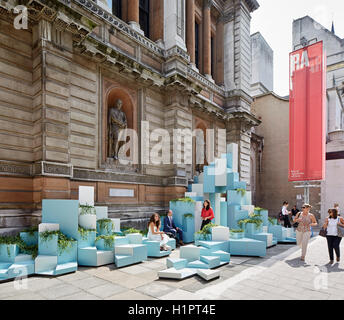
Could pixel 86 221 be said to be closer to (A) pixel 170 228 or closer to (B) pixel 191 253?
(B) pixel 191 253

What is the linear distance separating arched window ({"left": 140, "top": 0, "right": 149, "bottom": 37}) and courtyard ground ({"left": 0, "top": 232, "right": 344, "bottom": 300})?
41.1ft

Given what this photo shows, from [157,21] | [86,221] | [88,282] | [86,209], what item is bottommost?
A: [88,282]

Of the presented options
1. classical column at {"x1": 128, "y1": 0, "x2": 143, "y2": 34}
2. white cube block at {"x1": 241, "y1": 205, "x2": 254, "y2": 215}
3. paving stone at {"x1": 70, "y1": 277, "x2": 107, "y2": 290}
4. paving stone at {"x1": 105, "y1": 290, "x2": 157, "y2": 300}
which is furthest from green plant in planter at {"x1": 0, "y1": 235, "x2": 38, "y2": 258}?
classical column at {"x1": 128, "y1": 0, "x2": 143, "y2": 34}

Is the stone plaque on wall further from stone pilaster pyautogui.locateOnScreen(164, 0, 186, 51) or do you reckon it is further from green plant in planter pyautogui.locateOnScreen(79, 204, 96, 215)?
stone pilaster pyautogui.locateOnScreen(164, 0, 186, 51)

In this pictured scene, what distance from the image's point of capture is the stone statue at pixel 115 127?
38.5ft

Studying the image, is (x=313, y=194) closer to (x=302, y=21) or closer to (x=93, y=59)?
(x=93, y=59)

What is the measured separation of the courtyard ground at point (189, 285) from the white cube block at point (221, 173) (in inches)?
191

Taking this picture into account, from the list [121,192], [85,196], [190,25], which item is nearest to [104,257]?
[85,196]

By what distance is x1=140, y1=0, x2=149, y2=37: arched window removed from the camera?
1500 centimetres

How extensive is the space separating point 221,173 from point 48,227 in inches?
289

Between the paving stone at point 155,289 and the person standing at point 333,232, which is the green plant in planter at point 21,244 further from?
the person standing at point 333,232

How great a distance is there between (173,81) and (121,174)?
17.6 feet

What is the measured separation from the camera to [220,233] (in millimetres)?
8914

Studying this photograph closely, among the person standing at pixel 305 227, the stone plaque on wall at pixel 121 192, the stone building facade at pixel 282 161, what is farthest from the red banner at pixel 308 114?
the stone plaque on wall at pixel 121 192
